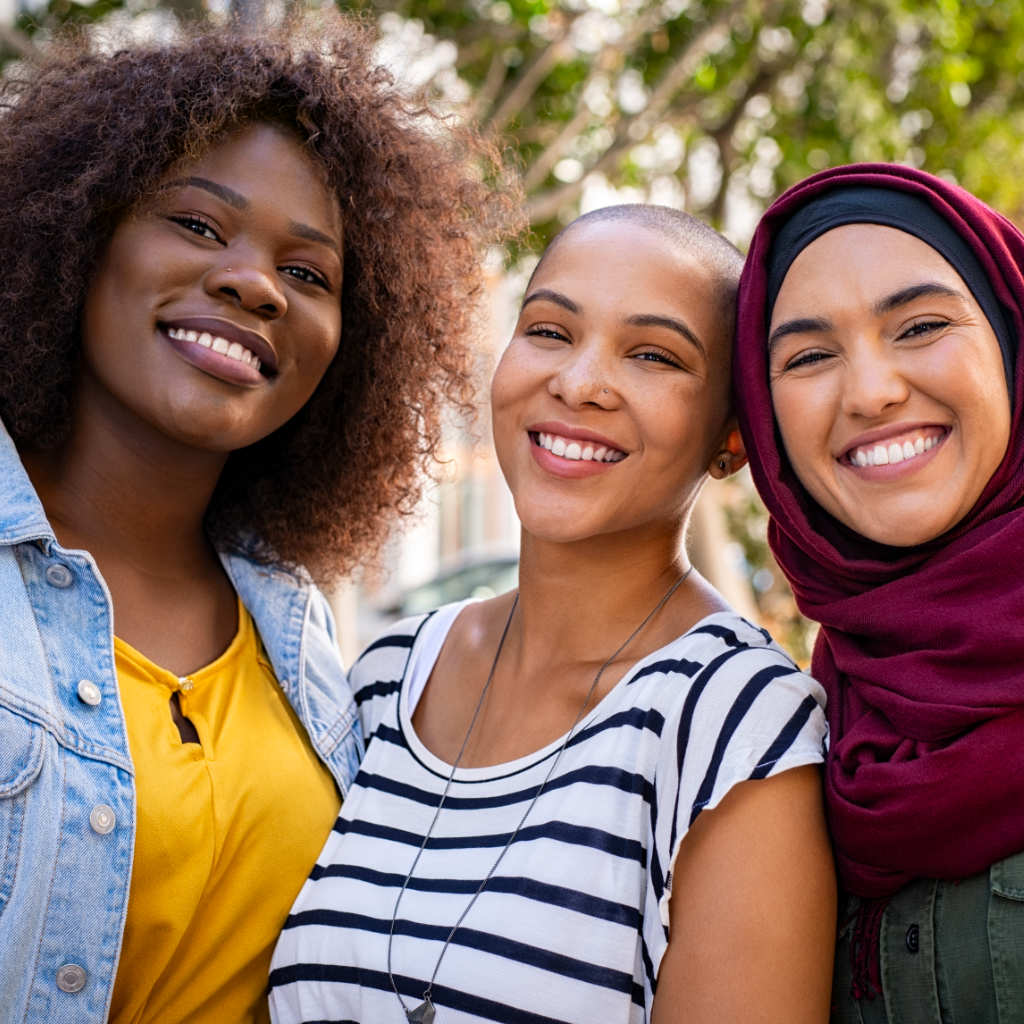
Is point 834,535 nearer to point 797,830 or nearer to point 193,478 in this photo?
point 797,830

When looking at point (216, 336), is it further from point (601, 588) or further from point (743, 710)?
point (743, 710)

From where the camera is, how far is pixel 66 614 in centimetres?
249

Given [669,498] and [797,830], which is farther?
[669,498]

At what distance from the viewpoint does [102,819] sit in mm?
2301

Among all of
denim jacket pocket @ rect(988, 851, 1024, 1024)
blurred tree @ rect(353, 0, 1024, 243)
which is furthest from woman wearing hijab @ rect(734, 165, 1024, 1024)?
blurred tree @ rect(353, 0, 1024, 243)

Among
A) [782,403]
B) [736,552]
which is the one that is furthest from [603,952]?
[736,552]

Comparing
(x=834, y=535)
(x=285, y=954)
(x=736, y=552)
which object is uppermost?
(x=736, y=552)

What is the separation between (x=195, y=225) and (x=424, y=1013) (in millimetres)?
1673

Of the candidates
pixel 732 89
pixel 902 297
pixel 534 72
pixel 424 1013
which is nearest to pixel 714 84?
pixel 732 89

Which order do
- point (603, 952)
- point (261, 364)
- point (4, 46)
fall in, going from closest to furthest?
point (603, 952), point (261, 364), point (4, 46)

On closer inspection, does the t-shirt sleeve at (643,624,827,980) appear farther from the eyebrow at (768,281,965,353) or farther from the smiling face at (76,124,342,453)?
the smiling face at (76,124,342,453)

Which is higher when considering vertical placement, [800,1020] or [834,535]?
[834,535]

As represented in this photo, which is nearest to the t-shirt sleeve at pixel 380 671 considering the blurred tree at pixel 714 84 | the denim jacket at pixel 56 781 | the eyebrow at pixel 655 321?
the denim jacket at pixel 56 781

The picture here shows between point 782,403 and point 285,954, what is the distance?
1463 mm
